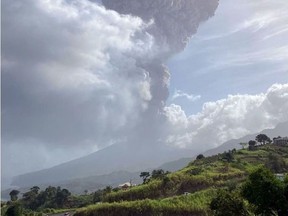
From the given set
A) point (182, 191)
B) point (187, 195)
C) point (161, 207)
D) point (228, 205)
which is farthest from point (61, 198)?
point (228, 205)

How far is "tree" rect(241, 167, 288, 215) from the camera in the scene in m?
50.6

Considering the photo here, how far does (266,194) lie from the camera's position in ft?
166

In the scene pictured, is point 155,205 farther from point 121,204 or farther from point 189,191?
point 189,191

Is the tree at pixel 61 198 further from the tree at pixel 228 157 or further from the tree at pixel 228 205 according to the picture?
the tree at pixel 228 205

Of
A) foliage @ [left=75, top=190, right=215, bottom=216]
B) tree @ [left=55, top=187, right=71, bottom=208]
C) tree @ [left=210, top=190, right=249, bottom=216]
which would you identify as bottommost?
tree @ [left=210, top=190, right=249, bottom=216]

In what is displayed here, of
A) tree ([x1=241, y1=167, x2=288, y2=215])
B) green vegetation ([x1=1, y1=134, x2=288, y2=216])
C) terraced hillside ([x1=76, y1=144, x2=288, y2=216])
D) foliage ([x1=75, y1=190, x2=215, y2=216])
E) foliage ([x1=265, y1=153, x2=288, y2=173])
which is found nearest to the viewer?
tree ([x1=241, y1=167, x2=288, y2=215])

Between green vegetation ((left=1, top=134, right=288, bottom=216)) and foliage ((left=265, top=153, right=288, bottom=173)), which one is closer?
green vegetation ((left=1, top=134, right=288, bottom=216))

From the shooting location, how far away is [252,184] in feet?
172

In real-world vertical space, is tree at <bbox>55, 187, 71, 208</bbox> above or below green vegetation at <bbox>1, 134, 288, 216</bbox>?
above

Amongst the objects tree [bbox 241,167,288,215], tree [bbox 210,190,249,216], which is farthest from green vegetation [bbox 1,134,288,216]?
tree [bbox 241,167,288,215]

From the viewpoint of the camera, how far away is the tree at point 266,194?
50.6 metres

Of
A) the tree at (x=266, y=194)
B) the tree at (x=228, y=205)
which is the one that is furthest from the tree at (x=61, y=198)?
the tree at (x=266, y=194)

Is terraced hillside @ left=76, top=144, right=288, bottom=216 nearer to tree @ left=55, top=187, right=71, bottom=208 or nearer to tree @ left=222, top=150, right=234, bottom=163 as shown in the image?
tree @ left=222, top=150, right=234, bottom=163

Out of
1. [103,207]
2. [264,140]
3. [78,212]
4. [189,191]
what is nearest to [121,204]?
[103,207]
